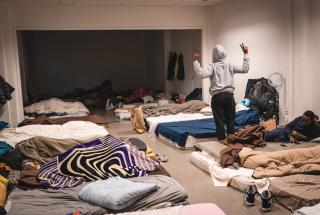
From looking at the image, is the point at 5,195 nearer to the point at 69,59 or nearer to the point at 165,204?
the point at 165,204

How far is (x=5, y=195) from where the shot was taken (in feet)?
8.72

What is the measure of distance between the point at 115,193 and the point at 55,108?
222 inches

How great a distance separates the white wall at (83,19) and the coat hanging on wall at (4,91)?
1.03 ft

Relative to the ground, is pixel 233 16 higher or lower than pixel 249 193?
higher

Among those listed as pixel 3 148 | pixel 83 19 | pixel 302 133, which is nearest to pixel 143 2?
pixel 83 19

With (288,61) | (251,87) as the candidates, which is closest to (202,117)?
(251,87)

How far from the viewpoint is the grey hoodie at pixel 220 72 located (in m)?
4.61

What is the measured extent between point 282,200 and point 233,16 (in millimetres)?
4775

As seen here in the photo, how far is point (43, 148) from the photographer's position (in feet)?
12.6

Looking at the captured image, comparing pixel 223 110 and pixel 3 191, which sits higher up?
pixel 223 110

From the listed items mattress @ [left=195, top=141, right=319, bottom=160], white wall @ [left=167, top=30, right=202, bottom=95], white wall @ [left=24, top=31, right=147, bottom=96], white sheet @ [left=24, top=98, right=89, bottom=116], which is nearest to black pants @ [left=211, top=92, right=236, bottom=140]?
mattress @ [left=195, top=141, right=319, bottom=160]

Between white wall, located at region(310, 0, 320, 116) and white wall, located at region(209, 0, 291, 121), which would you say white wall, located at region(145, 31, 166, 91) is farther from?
white wall, located at region(310, 0, 320, 116)

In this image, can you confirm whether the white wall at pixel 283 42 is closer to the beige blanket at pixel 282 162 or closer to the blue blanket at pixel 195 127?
the blue blanket at pixel 195 127

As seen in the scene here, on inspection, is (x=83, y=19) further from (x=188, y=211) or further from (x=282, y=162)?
(x=188, y=211)
